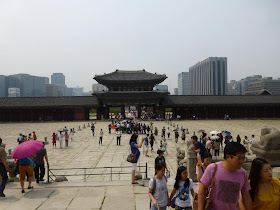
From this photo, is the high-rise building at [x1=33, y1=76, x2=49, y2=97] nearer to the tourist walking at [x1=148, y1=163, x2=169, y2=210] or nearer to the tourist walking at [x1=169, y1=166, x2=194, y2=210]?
the tourist walking at [x1=148, y1=163, x2=169, y2=210]

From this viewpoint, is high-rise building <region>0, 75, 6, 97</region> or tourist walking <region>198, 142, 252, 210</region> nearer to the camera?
tourist walking <region>198, 142, 252, 210</region>

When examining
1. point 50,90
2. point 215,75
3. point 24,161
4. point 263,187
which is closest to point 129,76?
point 24,161

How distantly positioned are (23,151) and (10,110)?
142ft

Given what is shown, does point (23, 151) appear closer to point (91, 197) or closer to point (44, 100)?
point (91, 197)

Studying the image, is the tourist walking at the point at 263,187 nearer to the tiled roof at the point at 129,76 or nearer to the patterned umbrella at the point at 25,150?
the patterned umbrella at the point at 25,150

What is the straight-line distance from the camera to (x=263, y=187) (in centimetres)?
340

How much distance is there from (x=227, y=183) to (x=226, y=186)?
0.15ft

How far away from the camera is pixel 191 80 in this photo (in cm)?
17575

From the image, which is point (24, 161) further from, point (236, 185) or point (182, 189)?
point (236, 185)

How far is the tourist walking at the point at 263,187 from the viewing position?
3354mm

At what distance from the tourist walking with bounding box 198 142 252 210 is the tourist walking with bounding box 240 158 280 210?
190 millimetres

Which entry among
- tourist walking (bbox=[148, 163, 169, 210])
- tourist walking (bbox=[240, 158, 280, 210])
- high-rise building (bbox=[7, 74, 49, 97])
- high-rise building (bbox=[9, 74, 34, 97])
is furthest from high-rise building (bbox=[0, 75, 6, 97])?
tourist walking (bbox=[240, 158, 280, 210])

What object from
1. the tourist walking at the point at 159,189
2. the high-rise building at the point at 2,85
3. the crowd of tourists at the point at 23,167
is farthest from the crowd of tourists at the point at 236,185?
the high-rise building at the point at 2,85

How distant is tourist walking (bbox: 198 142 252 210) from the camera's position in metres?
3.22
